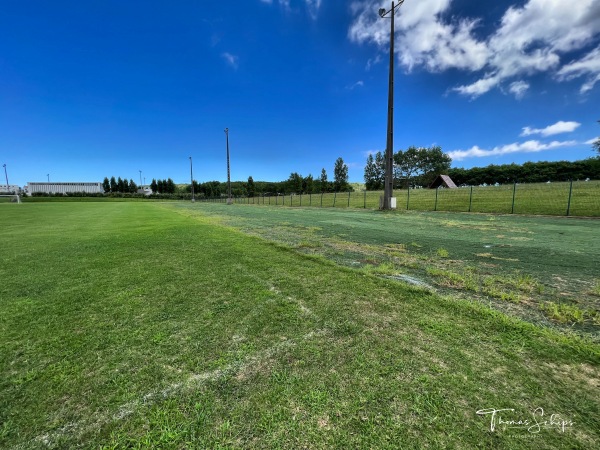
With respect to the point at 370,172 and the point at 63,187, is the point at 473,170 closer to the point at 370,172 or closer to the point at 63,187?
the point at 370,172

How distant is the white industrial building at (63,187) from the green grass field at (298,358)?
132237mm

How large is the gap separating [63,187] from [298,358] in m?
150

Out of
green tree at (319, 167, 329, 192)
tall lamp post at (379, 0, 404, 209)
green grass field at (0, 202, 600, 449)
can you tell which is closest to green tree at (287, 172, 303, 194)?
green tree at (319, 167, 329, 192)

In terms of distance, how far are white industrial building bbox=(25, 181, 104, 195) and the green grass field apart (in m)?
132

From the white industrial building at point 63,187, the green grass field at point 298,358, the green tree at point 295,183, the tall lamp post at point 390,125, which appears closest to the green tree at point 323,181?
the green tree at point 295,183

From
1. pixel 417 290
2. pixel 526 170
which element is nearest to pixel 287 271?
pixel 417 290

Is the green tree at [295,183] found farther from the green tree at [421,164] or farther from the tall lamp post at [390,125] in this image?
the tall lamp post at [390,125]

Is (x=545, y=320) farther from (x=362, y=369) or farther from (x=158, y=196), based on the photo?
(x=158, y=196)

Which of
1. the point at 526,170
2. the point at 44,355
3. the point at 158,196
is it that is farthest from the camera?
the point at 158,196

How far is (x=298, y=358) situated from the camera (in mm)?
1932

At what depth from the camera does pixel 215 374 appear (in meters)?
1.78

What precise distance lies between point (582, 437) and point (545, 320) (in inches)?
56.8

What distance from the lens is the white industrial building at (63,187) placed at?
10775 cm

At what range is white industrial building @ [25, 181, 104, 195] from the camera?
354ft
